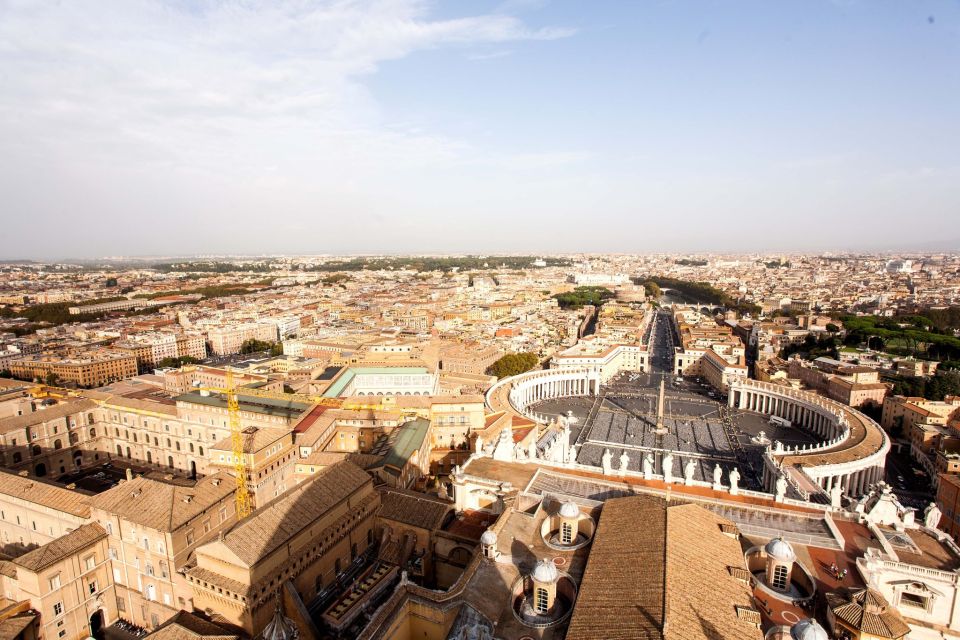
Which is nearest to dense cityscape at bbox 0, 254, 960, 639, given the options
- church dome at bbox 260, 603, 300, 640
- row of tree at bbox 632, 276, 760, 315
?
church dome at bbox 260, 603, 300, 640

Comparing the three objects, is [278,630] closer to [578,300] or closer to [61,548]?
[61,548]

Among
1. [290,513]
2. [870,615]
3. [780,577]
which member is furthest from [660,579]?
[290,513]

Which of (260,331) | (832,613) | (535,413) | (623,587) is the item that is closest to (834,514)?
(832,613)

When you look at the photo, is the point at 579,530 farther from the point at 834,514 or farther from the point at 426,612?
the point at 834,514

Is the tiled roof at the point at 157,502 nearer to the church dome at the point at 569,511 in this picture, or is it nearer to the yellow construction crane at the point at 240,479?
the yellow construction crane at the point at 240,479

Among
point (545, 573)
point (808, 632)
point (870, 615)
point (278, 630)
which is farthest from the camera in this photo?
point (545, 573)

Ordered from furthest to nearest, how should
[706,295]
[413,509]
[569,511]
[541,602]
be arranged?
[706,295] → [413,509] → [569,511] → [541,602]

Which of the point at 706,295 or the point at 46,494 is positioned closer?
the point at 46,494

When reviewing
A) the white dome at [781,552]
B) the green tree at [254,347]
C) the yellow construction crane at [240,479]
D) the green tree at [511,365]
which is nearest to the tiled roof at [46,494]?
the yellow construction crane at [240,479]

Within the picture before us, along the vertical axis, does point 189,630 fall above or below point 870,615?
below
